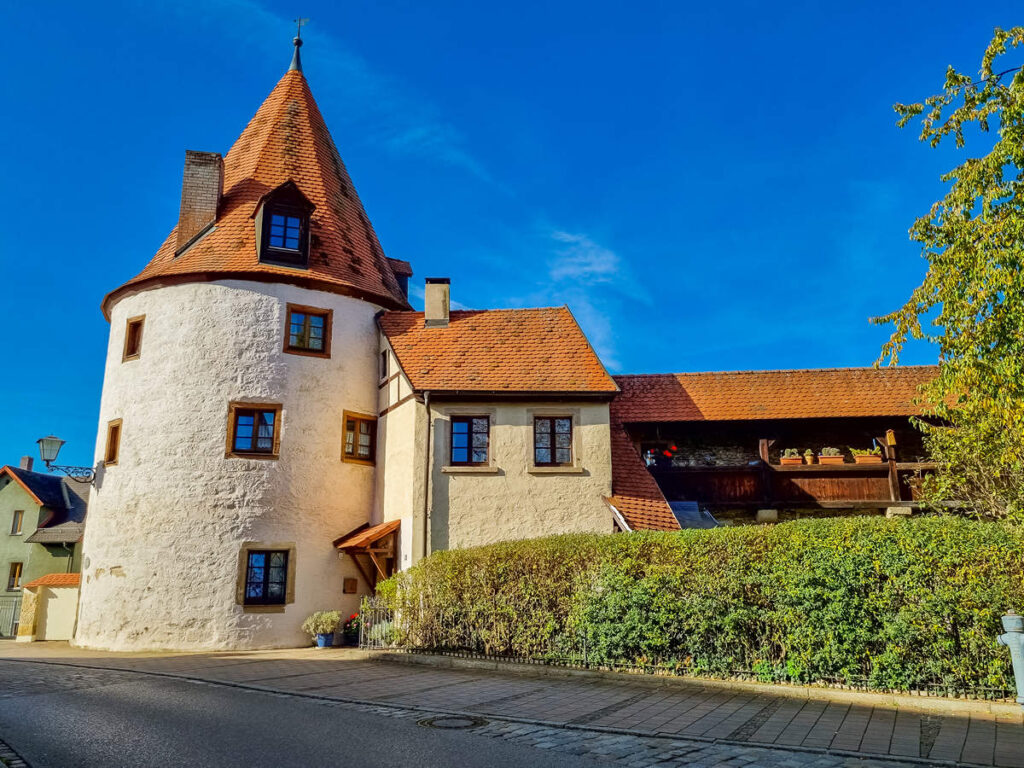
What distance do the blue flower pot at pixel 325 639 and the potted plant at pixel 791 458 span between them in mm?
11499

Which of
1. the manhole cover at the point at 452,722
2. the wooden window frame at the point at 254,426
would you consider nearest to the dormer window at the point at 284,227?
the wooden window frame at the point at 254,426

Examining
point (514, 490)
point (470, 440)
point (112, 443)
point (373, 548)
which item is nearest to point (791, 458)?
point (514, 490)

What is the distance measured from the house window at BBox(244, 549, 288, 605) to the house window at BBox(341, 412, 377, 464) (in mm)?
2972

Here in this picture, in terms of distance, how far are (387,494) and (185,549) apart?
476cm

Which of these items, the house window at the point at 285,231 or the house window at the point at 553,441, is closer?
the house window at the point at 553,441

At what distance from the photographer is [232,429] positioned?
1850 centimetres

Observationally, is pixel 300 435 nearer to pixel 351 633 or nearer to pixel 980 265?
pixel 351 633

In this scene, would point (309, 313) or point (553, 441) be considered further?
point (309, 313)

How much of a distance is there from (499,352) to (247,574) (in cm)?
795

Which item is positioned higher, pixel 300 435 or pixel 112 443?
pixel 300 435

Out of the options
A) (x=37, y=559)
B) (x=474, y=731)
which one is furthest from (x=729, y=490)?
(x=37, y=559)

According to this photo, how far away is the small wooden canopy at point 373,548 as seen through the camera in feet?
59.4

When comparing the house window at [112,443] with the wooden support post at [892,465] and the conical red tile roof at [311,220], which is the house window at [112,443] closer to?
the conical red tile roof at [311,220]

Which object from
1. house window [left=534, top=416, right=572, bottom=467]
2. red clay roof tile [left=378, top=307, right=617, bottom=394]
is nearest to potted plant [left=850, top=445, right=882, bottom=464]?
red clay roof tile [left=378, top=307, right=617, bottom=394]
